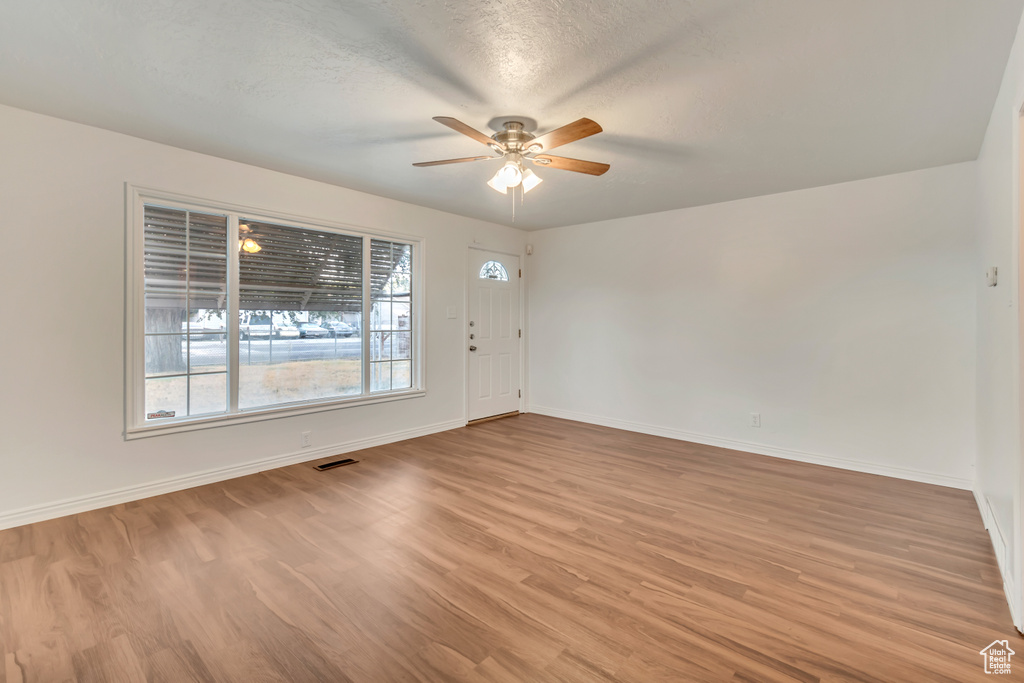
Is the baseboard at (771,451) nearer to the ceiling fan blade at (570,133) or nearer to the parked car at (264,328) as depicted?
the parked car at (264,328)

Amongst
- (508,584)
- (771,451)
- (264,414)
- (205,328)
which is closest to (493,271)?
(264,414)

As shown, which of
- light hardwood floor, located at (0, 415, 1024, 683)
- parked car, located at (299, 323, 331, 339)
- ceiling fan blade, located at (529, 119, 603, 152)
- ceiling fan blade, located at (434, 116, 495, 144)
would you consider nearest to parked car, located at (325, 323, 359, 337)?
parked car, located at (299, 323, 331, 339)

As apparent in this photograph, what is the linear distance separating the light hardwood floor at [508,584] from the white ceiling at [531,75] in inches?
99.1

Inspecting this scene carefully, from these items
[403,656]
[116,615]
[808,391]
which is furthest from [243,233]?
[808,391]

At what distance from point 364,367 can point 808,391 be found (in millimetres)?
4287

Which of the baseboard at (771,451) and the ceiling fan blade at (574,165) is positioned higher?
the ceiling fan blade at (574,165)

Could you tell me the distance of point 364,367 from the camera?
450 centimetres

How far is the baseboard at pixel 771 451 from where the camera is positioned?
11.5 feet

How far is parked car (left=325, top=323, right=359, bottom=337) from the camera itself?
168 inches

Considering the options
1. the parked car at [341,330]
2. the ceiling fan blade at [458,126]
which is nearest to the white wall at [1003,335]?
the ceiling fan blade at [458,126]

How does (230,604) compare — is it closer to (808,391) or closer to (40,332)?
(40,332)

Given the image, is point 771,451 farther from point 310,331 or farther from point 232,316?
point 232,316

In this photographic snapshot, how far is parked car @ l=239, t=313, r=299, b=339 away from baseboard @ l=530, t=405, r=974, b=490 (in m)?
3.46

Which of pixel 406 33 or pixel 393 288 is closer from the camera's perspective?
pixel 406 33
